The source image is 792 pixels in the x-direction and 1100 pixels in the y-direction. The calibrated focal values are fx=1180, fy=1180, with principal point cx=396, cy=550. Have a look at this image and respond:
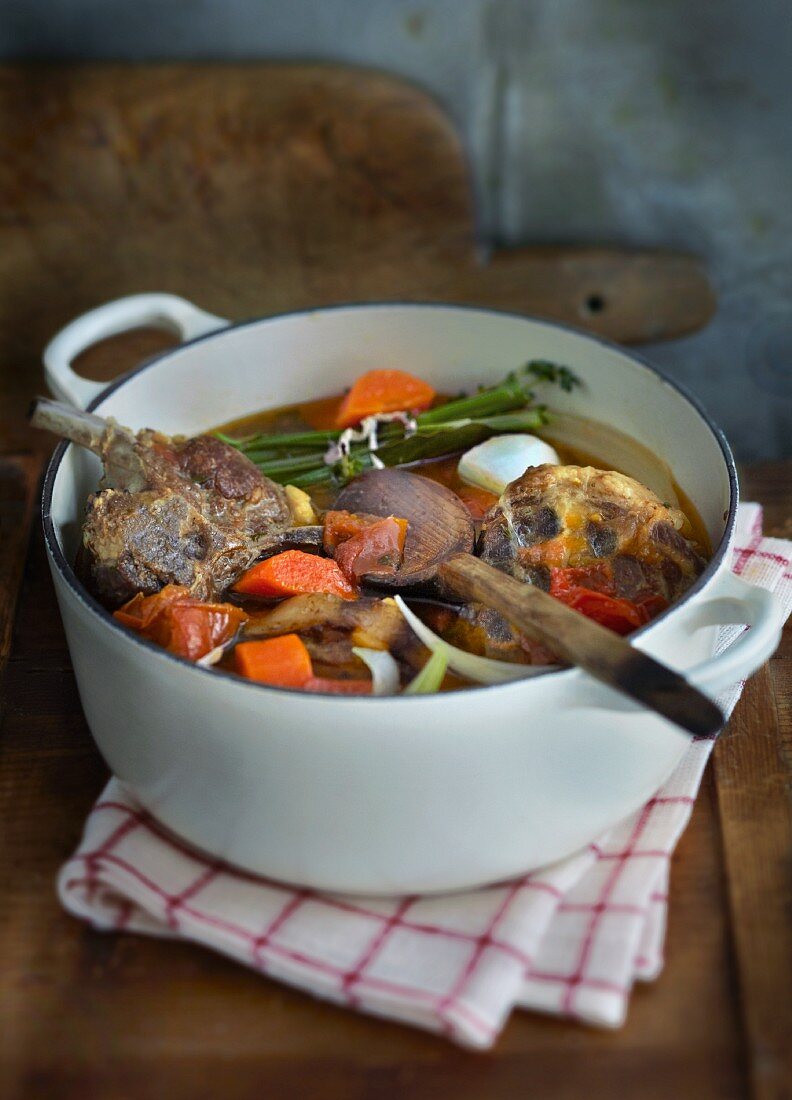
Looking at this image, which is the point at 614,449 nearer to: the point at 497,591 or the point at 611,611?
the point at 611,611

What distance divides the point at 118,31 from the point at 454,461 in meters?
1.76

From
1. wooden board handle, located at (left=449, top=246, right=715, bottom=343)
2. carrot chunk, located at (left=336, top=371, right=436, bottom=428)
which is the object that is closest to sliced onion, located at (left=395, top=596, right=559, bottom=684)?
carrot chunk, located at (left=336, top=371, right=436, bottom=428)

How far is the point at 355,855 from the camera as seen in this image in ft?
5.11

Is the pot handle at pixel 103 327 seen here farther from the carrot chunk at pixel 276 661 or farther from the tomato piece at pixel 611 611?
the tomato piece at pixel 611 611

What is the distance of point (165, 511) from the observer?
1.97m

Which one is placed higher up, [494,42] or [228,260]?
[494,42]

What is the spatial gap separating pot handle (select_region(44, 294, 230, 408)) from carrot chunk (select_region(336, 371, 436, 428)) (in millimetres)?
317

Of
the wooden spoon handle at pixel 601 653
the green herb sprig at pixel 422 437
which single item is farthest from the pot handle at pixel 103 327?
the wooden spoon handle at pixel 601 653

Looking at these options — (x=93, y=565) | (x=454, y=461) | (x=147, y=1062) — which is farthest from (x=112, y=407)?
(x=147, y=1062)

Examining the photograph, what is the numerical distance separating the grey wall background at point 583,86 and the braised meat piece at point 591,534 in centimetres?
184

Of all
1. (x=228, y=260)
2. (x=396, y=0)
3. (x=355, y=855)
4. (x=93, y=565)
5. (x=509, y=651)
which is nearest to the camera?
(x=355, y=855)

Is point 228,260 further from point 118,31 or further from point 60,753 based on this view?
point 60,753

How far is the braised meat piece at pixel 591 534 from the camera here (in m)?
1.83

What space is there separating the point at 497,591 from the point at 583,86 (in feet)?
7.20
